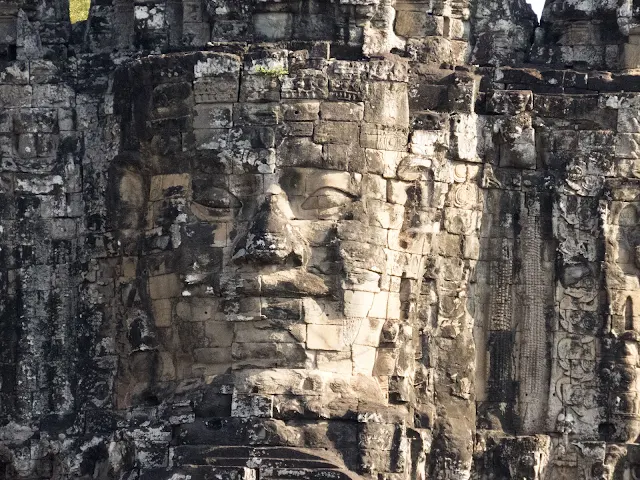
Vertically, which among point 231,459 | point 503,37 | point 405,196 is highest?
point 503,37

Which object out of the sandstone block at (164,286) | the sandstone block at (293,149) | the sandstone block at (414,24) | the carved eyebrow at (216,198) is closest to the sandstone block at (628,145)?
the sandstone block at (414,24)

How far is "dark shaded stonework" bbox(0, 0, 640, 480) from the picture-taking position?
1277 inches

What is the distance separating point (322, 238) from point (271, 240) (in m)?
0.67

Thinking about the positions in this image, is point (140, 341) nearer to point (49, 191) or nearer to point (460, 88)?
point (49, 191)

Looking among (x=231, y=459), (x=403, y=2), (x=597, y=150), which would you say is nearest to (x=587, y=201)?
(x=597, y=150)

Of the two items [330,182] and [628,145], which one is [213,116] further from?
[628,145]

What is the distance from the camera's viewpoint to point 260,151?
32.7 m

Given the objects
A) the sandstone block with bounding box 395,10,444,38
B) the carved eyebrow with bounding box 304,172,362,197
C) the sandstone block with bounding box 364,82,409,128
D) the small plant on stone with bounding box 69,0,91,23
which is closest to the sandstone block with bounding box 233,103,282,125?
the carved eyebrow with bounding box 304,172,362,197

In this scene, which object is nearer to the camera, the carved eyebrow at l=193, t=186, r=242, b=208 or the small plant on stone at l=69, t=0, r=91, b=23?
the carved eyebrow at l=193, t=186, r=242, b=208

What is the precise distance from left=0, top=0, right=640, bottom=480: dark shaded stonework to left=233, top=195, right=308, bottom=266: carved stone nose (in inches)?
1.0

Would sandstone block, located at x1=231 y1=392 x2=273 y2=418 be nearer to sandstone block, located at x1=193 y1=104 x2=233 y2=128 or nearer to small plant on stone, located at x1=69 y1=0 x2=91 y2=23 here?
sandstone block, located at x1=193 y1=104 x2=233 y2=128

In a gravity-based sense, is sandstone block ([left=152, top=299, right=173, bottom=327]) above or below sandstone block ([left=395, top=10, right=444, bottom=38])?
below

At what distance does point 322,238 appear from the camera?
1284 inches

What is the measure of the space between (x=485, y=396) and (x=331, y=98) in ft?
13.3
